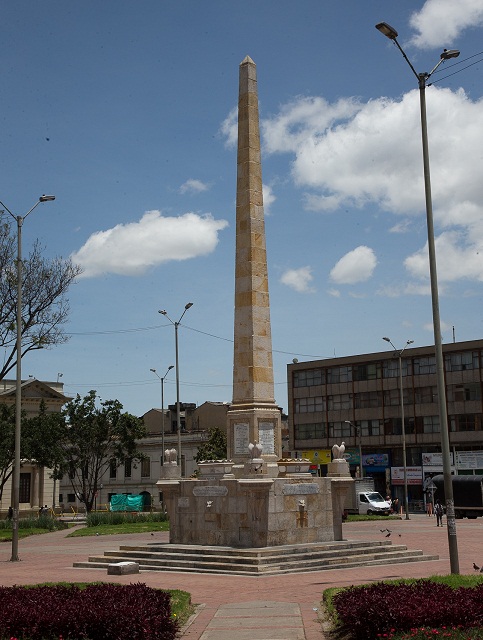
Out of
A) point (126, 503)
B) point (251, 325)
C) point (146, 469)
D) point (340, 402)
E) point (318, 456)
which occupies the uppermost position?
point (340, 402)

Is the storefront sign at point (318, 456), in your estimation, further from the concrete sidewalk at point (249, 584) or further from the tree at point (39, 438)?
the concrete sidewalk at point (249, 584)

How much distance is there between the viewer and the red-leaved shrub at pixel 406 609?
33.3ft

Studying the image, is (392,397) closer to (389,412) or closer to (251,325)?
(389,412)

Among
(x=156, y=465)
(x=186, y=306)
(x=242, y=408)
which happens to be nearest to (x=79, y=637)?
(x=242, y=408)

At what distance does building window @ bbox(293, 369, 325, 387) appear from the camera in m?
75.6

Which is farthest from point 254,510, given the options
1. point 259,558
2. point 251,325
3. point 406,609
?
point 406,609

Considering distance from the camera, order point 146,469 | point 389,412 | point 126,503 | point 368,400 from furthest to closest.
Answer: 1. point 146,469
2. point 368,400
3. point 389,412
4. point 126,503

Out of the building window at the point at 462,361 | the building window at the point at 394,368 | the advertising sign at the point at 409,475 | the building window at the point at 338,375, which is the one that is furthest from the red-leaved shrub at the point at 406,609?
the building window at the point at 338,375

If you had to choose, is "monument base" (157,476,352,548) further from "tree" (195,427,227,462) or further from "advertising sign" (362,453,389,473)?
"advertising sign" (362,453,389,473)

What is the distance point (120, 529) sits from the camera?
3897 centimetres

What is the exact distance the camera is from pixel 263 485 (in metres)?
21.2

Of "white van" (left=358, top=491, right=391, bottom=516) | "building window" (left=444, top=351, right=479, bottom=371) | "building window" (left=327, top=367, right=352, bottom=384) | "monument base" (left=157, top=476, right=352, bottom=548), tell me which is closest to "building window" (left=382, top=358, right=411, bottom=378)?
"building window" (left=327, top=367, right=352, bottom=384)

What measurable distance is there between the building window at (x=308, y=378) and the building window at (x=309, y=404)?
1.35 metres

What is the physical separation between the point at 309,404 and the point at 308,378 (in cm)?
238
